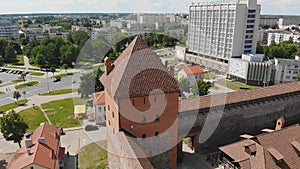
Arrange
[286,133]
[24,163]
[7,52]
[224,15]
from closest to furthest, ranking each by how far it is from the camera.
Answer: [24,163]
[286,133]
[224,15]
[7,52]

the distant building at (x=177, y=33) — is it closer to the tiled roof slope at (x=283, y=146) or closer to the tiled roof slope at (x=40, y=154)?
the tiled roof slope at (x=40, y=154)

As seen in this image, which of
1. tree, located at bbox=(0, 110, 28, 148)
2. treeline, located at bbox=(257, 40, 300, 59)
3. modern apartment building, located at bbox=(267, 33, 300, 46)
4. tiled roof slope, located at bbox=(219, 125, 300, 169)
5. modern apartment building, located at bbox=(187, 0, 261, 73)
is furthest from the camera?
modern apartment building, located at bbox=(267, 33, 300, 46)

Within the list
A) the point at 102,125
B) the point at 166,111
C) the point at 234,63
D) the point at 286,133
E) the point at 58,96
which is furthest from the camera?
the point at 234,63

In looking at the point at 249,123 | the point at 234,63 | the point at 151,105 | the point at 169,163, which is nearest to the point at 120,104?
the point at 151,105

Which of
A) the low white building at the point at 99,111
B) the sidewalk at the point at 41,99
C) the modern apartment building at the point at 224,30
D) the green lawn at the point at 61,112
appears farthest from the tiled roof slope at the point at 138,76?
the modern apartment building at the point at 224,30

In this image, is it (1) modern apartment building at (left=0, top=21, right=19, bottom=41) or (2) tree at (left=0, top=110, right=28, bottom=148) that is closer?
(2) tree at (left=0, top=110, right=28, bottom=148)

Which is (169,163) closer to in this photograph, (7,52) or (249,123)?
(249,123)

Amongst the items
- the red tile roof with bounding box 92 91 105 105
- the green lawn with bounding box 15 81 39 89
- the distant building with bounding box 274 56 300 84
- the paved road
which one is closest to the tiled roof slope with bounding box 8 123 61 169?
the red tile roof with bounding box 92 91 105 105

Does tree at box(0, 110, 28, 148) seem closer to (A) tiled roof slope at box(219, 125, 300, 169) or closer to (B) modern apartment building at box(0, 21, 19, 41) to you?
(A) tiled roof slope at box(219, 125, 300, 169)
